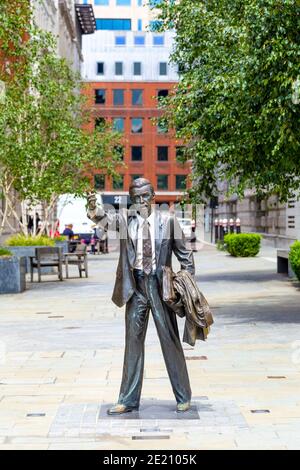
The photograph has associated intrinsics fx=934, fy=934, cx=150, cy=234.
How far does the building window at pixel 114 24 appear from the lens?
10244 cm

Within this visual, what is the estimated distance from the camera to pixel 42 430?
704 centimetres

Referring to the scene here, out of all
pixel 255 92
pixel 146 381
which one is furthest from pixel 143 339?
pixel 255 92

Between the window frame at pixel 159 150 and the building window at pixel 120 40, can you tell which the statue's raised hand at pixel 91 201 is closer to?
the window frame at pixel 159 150

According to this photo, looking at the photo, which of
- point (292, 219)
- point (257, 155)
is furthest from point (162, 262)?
point (292, 219)

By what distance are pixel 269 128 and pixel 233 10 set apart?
3.72 metres

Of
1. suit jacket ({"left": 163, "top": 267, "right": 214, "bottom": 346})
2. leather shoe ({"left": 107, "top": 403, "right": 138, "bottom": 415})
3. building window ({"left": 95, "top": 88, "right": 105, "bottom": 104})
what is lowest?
leather shoe ({"left": 107, "top": 403, "right": 138, "bottom": 415})

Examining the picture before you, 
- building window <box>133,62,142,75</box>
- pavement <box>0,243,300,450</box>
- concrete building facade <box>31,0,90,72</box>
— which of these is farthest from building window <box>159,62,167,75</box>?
pavement <box>0,243,300,450</box>

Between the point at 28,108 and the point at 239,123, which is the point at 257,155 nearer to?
the point at 239,123

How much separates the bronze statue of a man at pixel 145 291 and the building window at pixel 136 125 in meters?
87.2

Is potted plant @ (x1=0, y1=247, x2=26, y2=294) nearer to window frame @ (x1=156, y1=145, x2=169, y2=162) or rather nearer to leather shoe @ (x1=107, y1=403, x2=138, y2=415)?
leather shoe @ (x1=107, y1=403, x2=138, y2=415)

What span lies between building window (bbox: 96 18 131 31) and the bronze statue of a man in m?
97.4

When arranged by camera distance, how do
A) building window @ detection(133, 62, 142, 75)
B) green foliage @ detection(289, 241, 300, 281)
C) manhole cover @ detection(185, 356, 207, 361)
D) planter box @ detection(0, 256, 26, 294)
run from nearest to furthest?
manhole cover @ detection(185, 356, 207, 361) < planter box @ detection(0, 256, 26, 294) < green foliage @ detection(289, 241, 300, 281) < building window @ detection(133, 62, 142, 75)

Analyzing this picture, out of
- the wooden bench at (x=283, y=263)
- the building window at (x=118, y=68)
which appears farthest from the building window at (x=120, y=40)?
the wooden bench at (x=283, y=263)

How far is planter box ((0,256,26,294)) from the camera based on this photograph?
1978 centimetres
